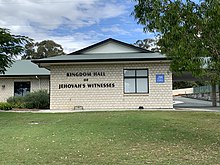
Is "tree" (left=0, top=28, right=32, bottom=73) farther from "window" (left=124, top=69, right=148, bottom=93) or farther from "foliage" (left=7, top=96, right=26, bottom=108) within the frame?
"window" (left=124, top=69, right=148, bottom=93)

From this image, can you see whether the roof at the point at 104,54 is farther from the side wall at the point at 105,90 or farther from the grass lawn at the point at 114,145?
the grass lawn at the point at 114,145

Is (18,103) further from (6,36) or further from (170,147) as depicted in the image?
(170,147)

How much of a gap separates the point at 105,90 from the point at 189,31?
14544mm

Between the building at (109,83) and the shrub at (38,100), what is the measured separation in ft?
5.99

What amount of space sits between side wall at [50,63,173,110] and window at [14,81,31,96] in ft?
22.9

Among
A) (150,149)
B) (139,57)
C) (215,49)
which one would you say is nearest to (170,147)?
(150,149)

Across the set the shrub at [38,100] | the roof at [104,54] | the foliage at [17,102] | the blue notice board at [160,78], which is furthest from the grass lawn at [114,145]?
the foliage at [17,102]

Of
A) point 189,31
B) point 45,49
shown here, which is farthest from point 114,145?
point 45,49

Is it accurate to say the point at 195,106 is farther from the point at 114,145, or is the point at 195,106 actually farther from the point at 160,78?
the point at 114,145

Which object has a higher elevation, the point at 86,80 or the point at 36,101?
the point at 86,80

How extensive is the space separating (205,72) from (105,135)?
154 inches

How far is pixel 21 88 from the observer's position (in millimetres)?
28031

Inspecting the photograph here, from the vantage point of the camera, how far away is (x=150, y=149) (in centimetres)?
750

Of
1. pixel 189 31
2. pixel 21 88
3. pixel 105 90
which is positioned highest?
pixel 189 31
